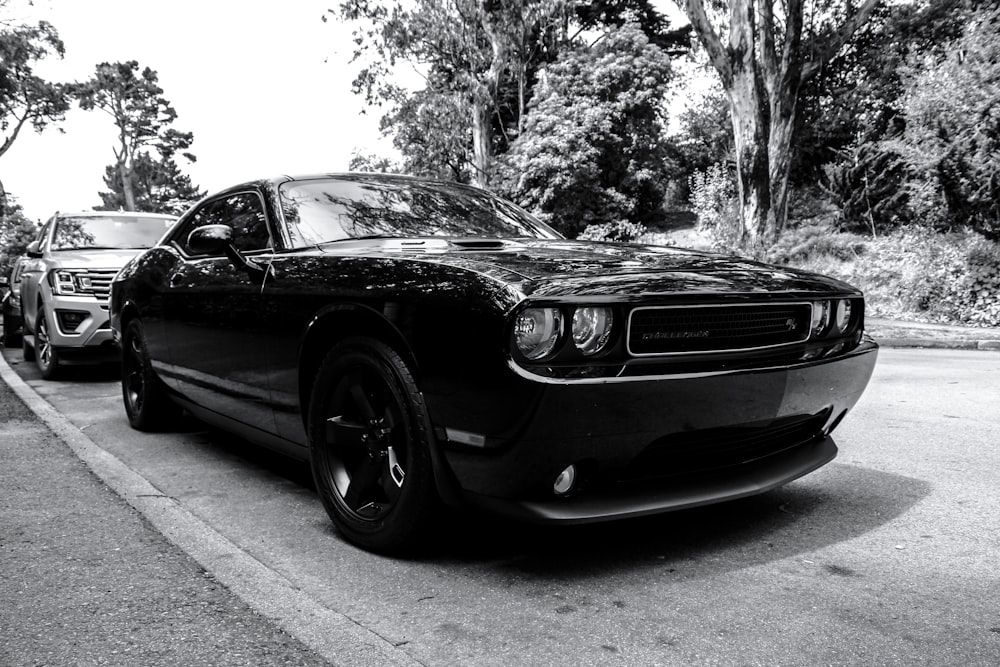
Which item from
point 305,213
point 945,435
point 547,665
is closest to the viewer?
point 547,665

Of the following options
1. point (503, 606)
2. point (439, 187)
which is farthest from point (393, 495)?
point (439, 187)

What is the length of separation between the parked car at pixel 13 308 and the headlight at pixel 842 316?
32.0 ft

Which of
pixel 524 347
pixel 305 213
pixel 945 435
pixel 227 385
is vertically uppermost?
pixel 305 213

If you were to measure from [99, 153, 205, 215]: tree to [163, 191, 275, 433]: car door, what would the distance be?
64164mm

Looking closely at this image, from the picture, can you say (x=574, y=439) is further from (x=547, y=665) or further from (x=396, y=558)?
(x=396, y=558)

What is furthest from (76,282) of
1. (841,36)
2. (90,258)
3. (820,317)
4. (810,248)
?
(841,36)

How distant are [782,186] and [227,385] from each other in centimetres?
1533

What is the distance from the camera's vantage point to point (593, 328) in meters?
2.59

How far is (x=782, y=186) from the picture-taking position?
57.1 ft

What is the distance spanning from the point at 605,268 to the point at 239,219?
225 cm

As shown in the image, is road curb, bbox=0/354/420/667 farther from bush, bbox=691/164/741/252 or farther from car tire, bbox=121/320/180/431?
bush, bbox=691/164/741/252

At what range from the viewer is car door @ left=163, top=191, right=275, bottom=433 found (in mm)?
3789

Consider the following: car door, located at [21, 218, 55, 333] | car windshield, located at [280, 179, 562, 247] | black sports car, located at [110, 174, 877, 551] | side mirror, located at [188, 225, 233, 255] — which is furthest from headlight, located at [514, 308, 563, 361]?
car door, located at [21, 218, 55, 333]

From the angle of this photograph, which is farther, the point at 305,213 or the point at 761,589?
the point at 305,213
